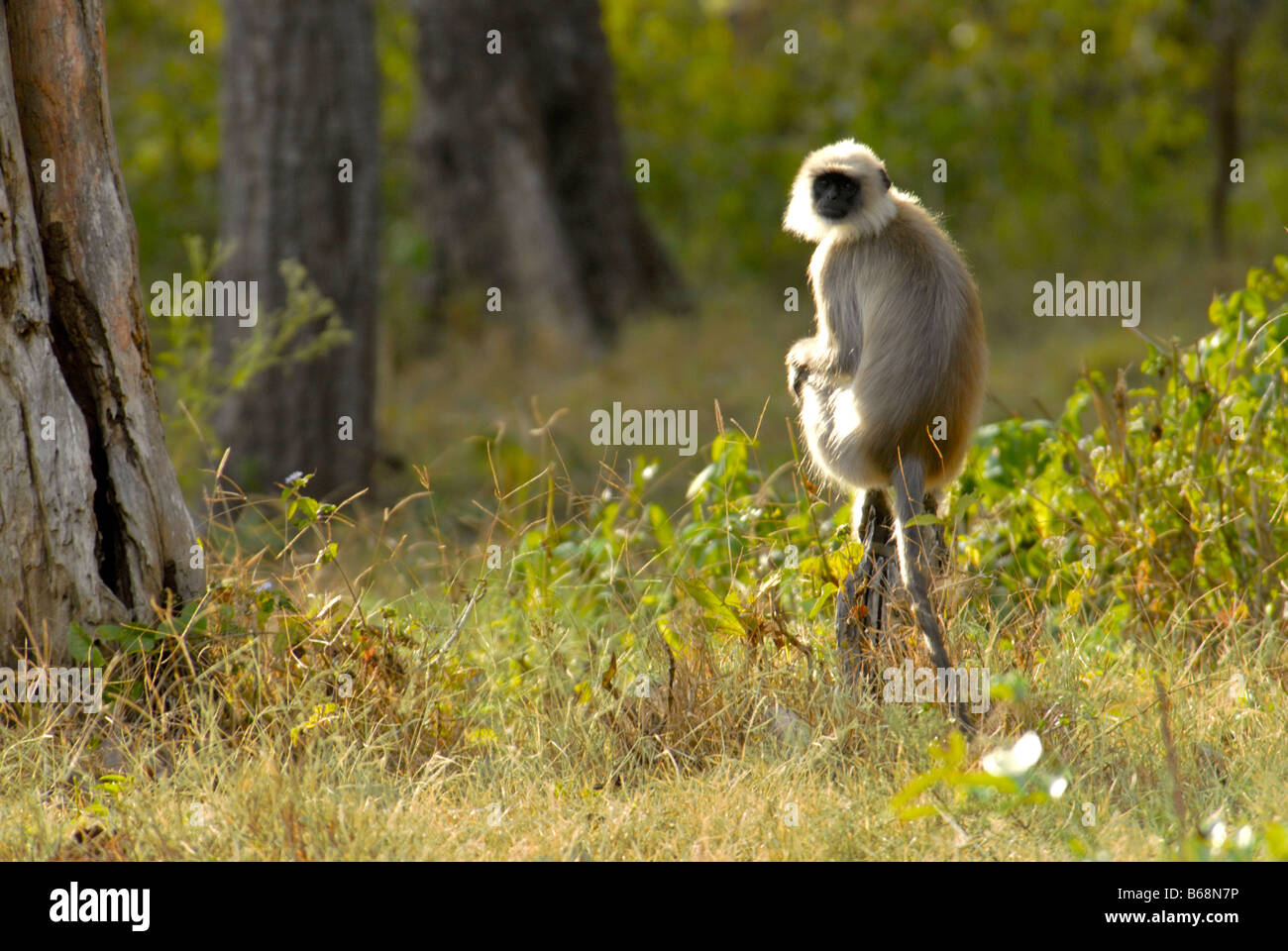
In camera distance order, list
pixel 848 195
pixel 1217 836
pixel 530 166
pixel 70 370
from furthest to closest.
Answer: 1. pixel 530 166
2. pixel 848 195
3. pixel 70 370
4. pixel 1217 836

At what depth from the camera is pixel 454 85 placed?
10547 mm

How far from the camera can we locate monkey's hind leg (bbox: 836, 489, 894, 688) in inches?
144

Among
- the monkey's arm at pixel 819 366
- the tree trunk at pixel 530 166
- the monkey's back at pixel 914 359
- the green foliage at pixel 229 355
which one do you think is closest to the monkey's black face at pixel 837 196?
the monkey's back at pixel 914 359

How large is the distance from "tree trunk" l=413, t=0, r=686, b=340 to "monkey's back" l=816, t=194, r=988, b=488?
6.75m

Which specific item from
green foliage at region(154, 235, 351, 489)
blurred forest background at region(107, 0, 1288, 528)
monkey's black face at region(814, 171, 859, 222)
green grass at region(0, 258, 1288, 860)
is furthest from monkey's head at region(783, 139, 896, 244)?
blurred forest background at region(107, 0, 1288, 528)

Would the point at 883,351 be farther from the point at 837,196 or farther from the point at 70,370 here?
the point at 70,370

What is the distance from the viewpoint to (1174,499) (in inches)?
173

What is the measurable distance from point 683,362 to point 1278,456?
601 centimetres

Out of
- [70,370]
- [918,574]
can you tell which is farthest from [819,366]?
[70,370]

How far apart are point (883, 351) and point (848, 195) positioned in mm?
501

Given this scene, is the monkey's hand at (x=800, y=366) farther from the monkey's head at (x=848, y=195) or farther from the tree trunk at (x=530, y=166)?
the tree trunk at (x=530, y=166)

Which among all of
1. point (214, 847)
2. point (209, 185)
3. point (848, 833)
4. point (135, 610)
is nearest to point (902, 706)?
point (848, 833)

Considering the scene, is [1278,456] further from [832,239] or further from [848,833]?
[848,833]

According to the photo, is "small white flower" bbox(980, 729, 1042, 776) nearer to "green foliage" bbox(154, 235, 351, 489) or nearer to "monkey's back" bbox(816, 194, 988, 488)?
"monkey's back" bbox(816, 194, 988, 488)
